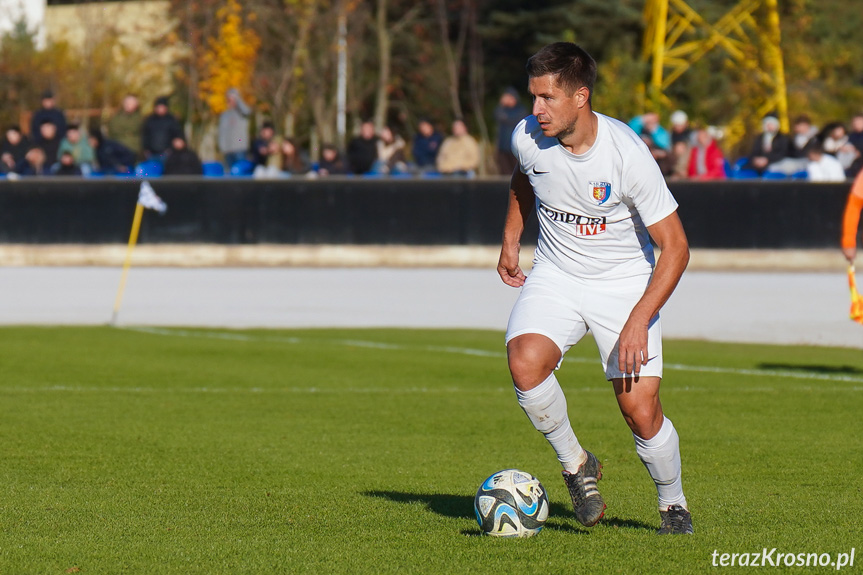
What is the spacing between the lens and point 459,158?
2659 centimetres

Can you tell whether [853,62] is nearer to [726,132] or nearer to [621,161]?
[726,132]

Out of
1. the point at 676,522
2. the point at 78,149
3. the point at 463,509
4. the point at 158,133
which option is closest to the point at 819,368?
the point at 463,509

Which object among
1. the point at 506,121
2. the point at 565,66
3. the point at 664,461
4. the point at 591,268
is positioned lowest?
the point at 506,121

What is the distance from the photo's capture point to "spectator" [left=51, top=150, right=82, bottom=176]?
1043 inches

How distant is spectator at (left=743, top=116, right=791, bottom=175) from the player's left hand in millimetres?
20498

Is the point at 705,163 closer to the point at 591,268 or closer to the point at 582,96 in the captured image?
the point at 591,268

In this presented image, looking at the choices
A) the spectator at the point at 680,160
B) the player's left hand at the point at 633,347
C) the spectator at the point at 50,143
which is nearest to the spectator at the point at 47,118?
the spectator at the point at 50,143

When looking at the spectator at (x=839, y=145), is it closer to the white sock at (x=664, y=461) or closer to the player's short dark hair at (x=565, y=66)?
the white sock at (x=664, y=461)

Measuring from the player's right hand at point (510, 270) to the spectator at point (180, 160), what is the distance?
20.2 m

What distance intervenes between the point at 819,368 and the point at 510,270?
798 cm

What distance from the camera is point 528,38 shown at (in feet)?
170

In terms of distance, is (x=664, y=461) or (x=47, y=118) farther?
(x=47, y=118)

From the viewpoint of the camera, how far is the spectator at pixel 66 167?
26.5m

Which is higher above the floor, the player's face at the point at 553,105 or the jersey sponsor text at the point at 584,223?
the player's face at the point at 553,105
